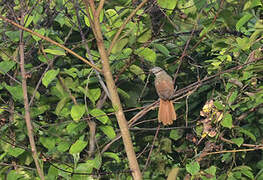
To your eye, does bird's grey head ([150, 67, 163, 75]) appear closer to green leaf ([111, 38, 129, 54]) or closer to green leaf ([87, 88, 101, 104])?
green leaf ([87, 88, 101, 104])

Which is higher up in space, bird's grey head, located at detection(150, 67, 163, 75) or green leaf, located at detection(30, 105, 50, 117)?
bird's grey head, located at detection(150, 67, 163, 75)

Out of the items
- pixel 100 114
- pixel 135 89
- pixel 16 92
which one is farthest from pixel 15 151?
pixel 135 89

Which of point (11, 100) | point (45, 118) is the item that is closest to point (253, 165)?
point (45, 118)

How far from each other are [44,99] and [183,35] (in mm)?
1017

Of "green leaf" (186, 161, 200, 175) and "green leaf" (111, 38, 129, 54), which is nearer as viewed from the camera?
"green leaf" (111, 38, 129, 54)

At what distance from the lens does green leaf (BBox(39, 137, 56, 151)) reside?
8.39ft

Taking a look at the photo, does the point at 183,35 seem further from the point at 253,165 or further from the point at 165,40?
the point at 253,165

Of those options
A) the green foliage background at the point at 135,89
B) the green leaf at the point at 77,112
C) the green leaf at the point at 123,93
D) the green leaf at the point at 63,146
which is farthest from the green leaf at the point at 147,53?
the green leaf at the point at 63,146

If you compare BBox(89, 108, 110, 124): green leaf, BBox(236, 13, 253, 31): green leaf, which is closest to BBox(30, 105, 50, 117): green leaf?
BBox(89, 108, 110, 124): green leaf

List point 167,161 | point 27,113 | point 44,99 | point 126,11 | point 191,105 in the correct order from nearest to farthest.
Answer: point 126,11, point 27,113, point 44,99, point 191,105, point 167,161

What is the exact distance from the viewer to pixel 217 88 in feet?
9.43

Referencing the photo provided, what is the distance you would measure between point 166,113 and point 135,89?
0.97ft

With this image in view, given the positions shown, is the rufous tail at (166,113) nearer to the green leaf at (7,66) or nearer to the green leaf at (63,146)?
the green leaf at (63,146)

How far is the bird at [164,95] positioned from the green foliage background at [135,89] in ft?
0.22
